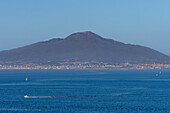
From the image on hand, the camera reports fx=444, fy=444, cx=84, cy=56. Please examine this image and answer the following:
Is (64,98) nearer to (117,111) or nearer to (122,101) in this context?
(122,101)

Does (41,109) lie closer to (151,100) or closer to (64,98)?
(64,98)

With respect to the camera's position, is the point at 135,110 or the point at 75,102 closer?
the point at 135,110

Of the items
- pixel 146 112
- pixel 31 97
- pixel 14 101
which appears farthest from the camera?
pixel 31 97

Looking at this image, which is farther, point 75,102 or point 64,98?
point 64,98

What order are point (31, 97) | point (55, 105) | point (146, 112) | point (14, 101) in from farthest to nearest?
1. point (31, 97)
2. point (14, 101)
3. point (55, 105)
4. point (146, 112)

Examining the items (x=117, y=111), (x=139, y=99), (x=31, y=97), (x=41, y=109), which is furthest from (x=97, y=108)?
(x=31, y=97)

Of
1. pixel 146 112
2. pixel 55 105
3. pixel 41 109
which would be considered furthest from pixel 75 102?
pixel 146 112

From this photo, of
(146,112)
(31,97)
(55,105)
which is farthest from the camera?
(31,97)

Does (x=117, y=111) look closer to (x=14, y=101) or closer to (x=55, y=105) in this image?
(x=55, y=105)

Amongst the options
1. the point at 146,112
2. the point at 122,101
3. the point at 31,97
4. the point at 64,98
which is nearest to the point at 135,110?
the point at 146,112
